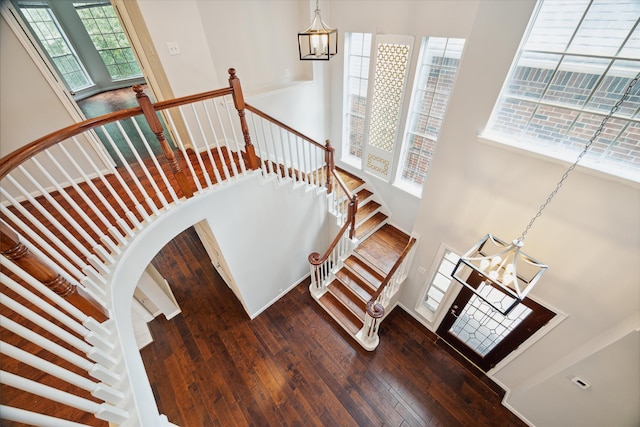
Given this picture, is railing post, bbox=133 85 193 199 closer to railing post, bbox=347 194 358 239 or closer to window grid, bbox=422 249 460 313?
railing post, bbox=347 194 358 239

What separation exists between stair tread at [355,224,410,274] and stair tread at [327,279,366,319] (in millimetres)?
622

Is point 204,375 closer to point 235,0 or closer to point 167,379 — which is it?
point 167,379

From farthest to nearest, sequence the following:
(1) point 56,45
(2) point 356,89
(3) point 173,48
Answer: (1) point 56,45, (2) point 356,89, (3) point 173,48

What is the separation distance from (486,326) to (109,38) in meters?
11.6

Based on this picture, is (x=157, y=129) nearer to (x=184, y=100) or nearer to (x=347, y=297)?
(x=184, y=100)

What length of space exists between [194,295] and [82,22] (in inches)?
327

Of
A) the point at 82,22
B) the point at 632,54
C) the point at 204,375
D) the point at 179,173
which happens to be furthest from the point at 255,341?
the point at 82,22

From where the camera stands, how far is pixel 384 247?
14.9ft

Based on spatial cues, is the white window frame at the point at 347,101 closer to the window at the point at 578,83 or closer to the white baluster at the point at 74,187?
the window at the point at 578,83

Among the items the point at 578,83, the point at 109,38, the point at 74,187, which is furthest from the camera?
the point at 109,38

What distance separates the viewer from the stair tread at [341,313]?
402 centimetres

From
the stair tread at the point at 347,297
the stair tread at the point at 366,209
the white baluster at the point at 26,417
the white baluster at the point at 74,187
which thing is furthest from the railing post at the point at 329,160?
the white baluster at the point at 26,417

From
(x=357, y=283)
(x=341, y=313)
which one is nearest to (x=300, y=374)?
(x=341, y=313)

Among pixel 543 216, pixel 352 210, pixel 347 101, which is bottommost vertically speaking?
pixel 352 210
